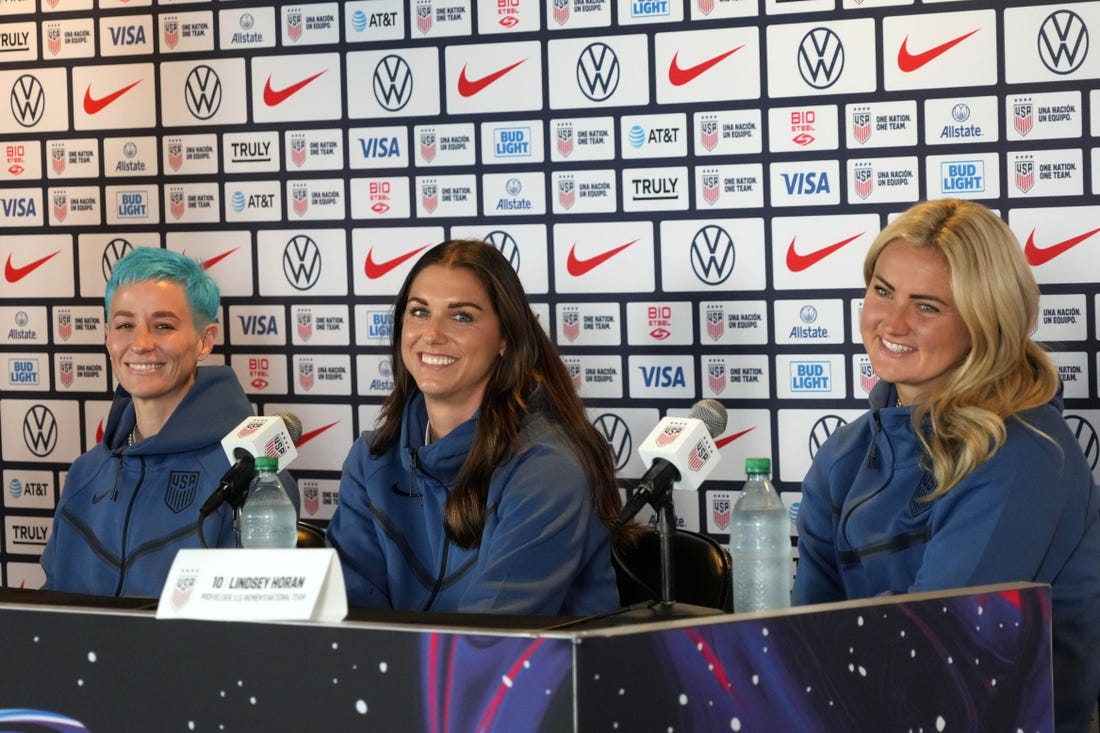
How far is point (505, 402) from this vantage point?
8.08 ft

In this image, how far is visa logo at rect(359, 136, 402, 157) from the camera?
328 centimetres

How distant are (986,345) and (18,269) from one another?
256 cm

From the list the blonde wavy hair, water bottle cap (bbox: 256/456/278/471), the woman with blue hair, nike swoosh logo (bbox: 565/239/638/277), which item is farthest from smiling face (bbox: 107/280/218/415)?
the blonde wavy hair

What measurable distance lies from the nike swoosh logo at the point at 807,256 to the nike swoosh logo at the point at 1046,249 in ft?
1.14

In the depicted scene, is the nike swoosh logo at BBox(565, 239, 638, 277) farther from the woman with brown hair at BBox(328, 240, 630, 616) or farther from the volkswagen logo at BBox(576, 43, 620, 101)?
the woman with brown hair at BBox(328, 240, 630, 616)

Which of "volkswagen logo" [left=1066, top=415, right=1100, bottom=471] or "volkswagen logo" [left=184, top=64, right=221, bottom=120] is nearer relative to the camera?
"volkswagen logo" [left=1066, top=415, right=1100, bottom=471]

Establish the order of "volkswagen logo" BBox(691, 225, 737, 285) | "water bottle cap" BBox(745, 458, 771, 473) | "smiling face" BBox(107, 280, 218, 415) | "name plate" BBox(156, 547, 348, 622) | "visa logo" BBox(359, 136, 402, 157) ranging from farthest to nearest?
"visa logo" BBox(359, 136, 402, 157) < "volkswagen logo" BBox(691, 225, 737, 285) < "smiling face" BBox(107, 280, 218, 415) < "water bottle cap" BBox(745, 458, 771, 473) < "name plate" BBox(156, 547, 348, 622)

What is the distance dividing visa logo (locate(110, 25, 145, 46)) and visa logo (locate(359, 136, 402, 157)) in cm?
68

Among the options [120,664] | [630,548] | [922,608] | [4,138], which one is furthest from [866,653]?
[4,138]

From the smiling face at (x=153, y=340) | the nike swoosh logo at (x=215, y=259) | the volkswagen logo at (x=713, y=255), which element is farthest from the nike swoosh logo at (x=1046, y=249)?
the nike swoosh logo at (x=215, y=259)

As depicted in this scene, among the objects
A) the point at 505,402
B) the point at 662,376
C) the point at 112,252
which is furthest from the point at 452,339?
the point at 112,252

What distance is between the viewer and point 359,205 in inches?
131

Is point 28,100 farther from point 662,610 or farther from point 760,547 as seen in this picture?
point 662,610

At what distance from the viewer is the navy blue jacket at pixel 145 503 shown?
263cm
